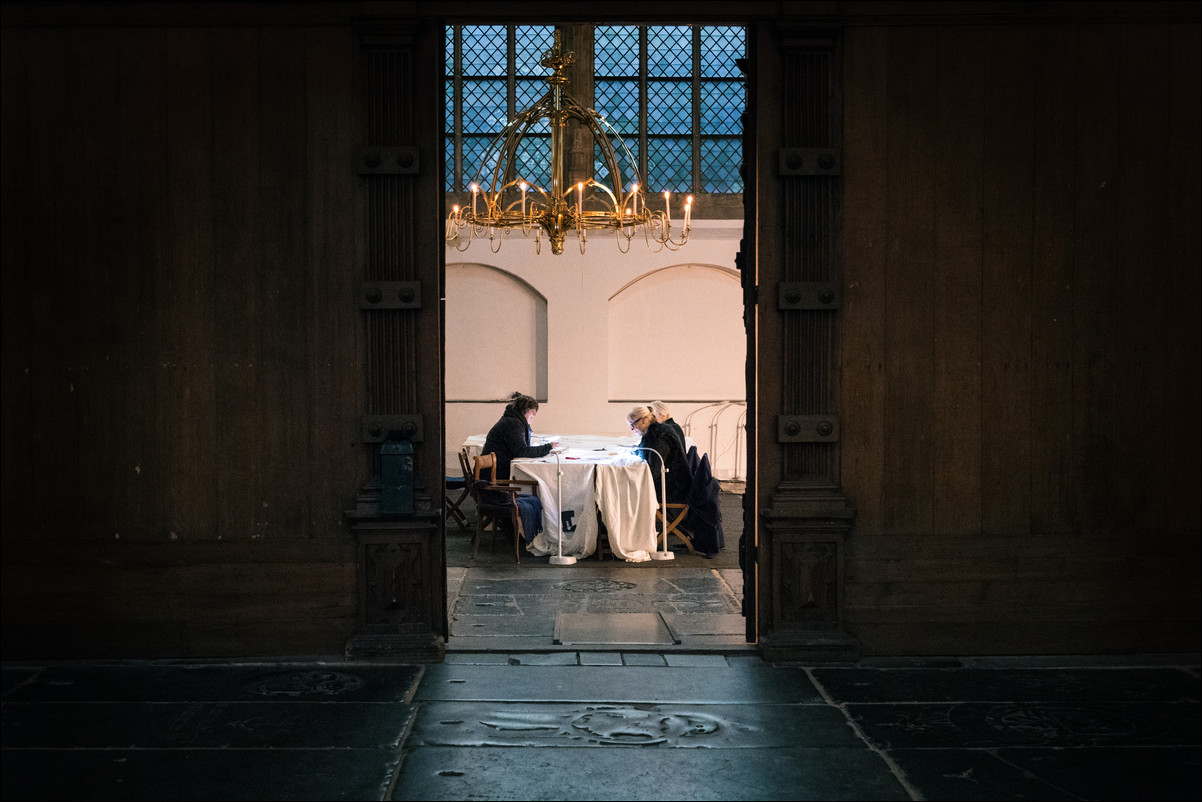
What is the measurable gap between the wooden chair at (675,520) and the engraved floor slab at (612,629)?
2.01m

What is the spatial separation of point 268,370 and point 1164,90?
164 inches

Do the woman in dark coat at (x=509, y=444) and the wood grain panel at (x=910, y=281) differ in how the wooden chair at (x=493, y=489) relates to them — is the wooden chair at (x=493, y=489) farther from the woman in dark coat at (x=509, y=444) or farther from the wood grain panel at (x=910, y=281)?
the wood grain panel at (x=910, y=281)

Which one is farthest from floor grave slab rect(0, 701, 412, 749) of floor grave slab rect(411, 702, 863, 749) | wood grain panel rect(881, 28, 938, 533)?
wood grain panel rect(881, 28, 938, 533)

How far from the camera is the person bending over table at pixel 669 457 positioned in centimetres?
787

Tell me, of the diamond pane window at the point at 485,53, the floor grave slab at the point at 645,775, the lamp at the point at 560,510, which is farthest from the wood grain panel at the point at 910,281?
the diamond pane window at the point at 485,53

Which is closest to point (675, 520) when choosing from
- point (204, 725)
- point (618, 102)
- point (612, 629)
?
point (612, 629)

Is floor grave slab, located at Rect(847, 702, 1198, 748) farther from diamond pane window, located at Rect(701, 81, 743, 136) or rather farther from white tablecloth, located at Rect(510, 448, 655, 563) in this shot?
diamond pane window, located at Rect(701, 81, 743, 136)

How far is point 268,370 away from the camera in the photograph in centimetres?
472

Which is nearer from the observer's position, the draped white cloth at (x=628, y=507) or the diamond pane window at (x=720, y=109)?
the draped white cloth at (x=628, y=507)

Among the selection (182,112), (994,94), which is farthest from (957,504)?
(182,112)

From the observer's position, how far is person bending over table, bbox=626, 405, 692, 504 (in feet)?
25.8

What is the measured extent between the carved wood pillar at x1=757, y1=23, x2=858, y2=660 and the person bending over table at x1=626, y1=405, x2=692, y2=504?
3.05 meters

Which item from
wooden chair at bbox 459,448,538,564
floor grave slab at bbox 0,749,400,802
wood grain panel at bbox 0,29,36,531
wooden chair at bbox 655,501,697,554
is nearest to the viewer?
floor grave slab at bbox 0,749,400,802

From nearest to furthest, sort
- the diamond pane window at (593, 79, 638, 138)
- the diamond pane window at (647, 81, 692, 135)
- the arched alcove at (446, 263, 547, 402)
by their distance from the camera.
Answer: the arched alcove at (446, 263, 547, 402), the diamond pane window at (593, 79, 638, 138), the diamond pane window at (647, 81, 692, 135)
